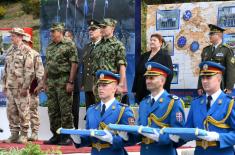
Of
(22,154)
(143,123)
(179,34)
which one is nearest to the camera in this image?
(143,123)

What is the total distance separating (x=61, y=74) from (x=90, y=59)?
76cm

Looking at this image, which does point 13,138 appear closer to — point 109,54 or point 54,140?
point 54,140

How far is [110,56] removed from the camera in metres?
8.03

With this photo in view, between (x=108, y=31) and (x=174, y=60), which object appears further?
(x=174, y=60)

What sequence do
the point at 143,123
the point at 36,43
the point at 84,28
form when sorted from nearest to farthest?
the point at 143,123 → the point at 84,28 → the point at 36,43

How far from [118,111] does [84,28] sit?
216 inches

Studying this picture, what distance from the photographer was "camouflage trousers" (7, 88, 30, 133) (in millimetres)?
9398

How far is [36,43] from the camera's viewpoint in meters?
20.6

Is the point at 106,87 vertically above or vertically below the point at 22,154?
above

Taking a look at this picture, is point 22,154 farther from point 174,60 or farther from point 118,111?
point 174,60

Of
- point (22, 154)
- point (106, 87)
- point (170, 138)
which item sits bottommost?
point (22, 154)

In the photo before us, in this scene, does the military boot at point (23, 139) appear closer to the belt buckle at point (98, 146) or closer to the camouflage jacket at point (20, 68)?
the camouflage jacket at point (20, 68)

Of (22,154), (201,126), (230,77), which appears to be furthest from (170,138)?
(230,77)

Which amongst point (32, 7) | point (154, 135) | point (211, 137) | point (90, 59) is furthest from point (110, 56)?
point (32, 7)
